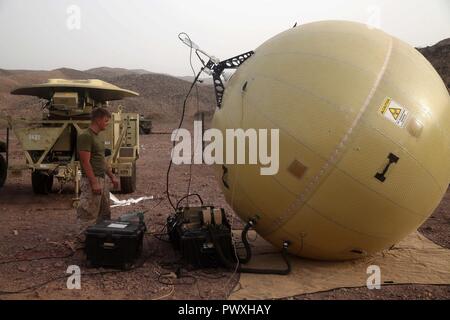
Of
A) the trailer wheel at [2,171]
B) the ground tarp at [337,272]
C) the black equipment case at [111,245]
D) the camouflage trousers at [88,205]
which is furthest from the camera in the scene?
the trailer wheel at [2,171]

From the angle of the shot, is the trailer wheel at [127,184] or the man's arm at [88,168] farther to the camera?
the trailer wheel at [127,184]

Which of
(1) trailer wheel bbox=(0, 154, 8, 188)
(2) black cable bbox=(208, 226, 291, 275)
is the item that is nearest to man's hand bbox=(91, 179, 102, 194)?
(2) black cable bbox=(208, 226, 291, 275)

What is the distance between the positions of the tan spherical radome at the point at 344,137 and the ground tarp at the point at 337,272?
0.31 m

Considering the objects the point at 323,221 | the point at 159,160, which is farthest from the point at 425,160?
the point at 159,160

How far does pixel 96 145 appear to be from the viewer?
6.27 metres

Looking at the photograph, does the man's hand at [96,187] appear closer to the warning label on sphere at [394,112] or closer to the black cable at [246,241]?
the black cable at [246,241]

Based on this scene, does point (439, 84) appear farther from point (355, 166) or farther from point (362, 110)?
point (355, 166)

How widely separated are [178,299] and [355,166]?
7.89 feet

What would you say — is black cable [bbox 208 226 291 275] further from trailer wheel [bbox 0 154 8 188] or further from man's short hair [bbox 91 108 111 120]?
trailer wheel [bbox 0 154 8 188]

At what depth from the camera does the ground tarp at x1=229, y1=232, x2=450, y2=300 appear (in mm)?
5312

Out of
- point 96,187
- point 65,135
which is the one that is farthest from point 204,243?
point 65,135

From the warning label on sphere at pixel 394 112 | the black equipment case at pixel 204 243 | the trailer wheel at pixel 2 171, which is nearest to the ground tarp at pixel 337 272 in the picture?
the black equipment case at pixel 204 243

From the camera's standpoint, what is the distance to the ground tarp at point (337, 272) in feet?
17.4

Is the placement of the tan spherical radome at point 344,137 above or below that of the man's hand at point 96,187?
above
